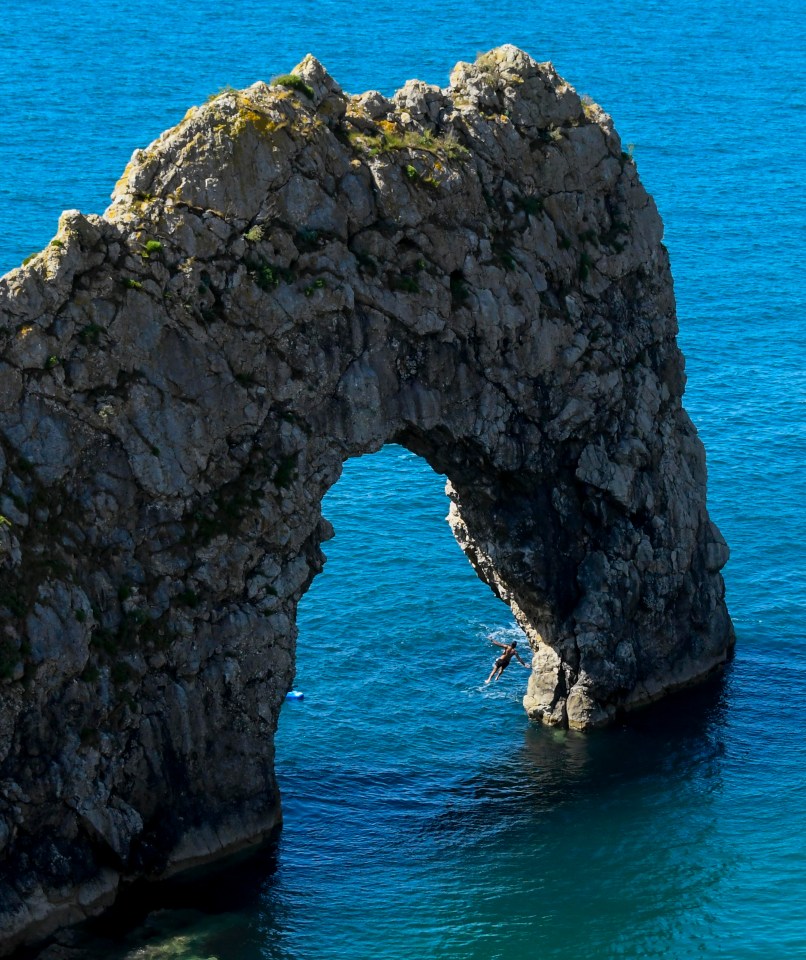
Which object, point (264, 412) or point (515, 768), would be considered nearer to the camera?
point (264, 412)

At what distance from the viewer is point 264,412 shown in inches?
2371

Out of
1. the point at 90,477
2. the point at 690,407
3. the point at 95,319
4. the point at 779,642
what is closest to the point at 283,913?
the point at 90,477

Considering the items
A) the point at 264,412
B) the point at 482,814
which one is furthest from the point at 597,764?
the point at 264,412

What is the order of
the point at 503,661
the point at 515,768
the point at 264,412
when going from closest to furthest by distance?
the point at 264,412 < the point at 515,768 < the point at 503,661

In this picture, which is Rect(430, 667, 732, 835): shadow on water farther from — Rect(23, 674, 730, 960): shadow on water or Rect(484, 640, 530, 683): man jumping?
Rect(484, 640, 530, 683): man jumping

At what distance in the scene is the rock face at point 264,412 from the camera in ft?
183

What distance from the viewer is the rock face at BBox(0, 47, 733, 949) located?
55.8 meters

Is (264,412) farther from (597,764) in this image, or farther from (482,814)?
(597,764)

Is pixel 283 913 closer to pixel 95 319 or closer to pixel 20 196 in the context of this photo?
pixel 95 319

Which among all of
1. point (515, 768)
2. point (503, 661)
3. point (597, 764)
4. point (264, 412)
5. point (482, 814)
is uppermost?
point (264, 412)

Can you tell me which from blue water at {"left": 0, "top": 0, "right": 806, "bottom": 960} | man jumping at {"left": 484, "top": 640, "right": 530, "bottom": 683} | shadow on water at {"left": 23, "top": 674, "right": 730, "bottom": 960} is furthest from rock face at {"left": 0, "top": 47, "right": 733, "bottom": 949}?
blue water at {"left": 0, "top": 0, "right": 806, "bottom": 960}

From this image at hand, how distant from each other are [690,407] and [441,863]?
53.8 meters

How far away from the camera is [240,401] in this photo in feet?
196

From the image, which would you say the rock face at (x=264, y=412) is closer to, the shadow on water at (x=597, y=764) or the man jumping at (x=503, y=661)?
the shadow on water at (x=597, y=764)
